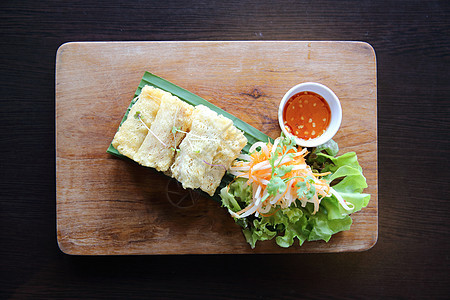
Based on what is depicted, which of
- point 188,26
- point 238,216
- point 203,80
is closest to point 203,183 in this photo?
point 238,216

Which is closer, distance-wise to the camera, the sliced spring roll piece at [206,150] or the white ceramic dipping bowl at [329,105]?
the sliced spring roll piece at [206,150]

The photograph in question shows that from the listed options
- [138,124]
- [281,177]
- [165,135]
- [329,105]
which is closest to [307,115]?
[329,105]

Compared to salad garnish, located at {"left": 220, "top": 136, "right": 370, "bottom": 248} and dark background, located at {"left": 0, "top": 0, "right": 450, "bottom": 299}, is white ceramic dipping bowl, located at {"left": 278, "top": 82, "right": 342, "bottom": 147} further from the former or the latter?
dark background, located at {"left": 0, "top": 0, "right": 450, "bottom": 299}

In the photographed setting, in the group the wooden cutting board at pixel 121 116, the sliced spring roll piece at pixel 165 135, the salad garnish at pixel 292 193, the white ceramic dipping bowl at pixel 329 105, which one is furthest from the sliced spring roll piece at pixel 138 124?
the white ceramic dipping bowl at pixel 329 105

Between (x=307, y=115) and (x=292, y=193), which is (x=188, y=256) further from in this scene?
(x=307, y=115)

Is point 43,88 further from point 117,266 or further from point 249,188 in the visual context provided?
point 249,188

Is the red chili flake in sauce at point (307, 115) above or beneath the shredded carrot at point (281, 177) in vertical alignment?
above

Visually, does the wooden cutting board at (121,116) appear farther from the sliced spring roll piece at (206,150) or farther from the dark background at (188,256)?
the sliced spring roll piece at (206,150)

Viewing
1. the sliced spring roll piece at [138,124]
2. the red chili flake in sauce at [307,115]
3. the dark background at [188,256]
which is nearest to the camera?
the sliced spring roll piece at [138,124]
